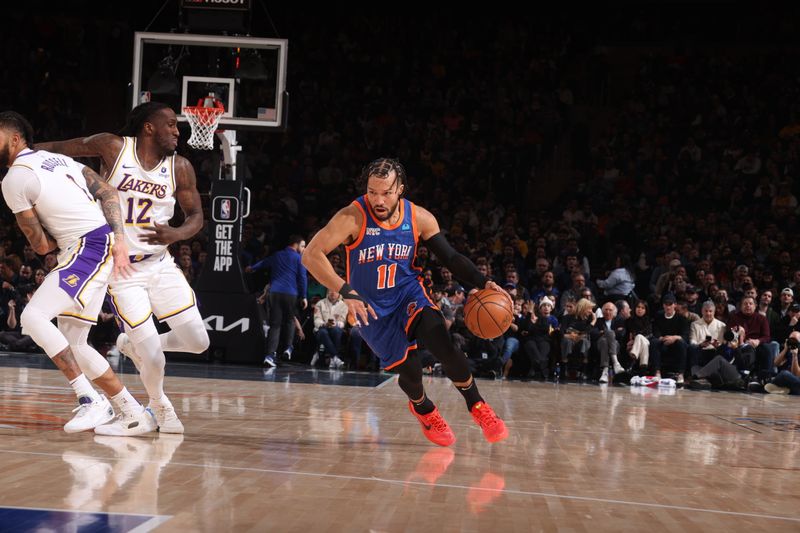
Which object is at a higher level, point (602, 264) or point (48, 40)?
point (48, 40)

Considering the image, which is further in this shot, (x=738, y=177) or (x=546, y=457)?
(x=738, y=177)

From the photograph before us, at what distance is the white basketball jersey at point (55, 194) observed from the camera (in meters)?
4.78

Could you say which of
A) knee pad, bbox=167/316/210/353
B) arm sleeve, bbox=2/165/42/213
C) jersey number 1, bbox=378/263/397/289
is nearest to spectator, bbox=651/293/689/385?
jersey number 1, bbox=378/263/397/289

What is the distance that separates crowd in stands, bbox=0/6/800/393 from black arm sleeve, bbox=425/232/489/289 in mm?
6498

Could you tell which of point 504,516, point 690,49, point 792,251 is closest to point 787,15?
point 690,49

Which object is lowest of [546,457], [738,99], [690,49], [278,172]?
[546,457]

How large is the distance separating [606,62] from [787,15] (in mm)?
3759

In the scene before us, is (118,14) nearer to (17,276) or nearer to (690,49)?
(17,276)

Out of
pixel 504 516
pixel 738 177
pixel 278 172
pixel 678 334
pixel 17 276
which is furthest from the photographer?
pixel 278 172

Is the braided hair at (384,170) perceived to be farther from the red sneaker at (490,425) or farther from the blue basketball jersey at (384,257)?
the red sneaker at (490,425)

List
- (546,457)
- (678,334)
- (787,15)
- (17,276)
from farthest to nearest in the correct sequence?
1. (787,15)
2. (17,276)
3. (678,334)
4. (546,457)

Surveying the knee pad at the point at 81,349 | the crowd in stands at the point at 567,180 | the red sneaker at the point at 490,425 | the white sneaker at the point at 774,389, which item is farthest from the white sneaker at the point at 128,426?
the white sneaker at the point at 774,389

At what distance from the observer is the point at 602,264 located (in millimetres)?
14453

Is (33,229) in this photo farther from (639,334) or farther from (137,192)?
(639,334)
